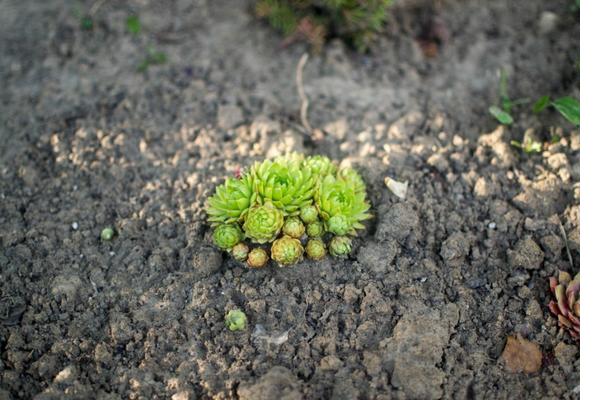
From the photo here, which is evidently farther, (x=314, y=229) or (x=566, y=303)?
(x=314, y=229)

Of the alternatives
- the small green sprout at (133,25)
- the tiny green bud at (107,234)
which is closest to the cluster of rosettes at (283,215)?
the tiny green bud at (107,234)

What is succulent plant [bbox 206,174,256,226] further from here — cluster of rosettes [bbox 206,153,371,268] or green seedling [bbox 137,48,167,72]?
green seedling [bbox 137,48,167,72]

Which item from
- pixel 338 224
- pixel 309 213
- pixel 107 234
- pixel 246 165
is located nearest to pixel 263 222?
pixel 309 213

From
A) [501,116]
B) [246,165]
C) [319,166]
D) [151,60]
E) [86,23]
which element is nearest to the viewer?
[319,166]

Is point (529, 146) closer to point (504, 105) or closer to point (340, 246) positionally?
point (504, 105)

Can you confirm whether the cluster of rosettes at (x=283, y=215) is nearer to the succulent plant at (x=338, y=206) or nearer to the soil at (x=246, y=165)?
the succulent plant at (x=338, y=206)

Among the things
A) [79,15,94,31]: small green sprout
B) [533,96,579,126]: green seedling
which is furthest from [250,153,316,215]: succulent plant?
[79,15,94,31]: small green sprout
